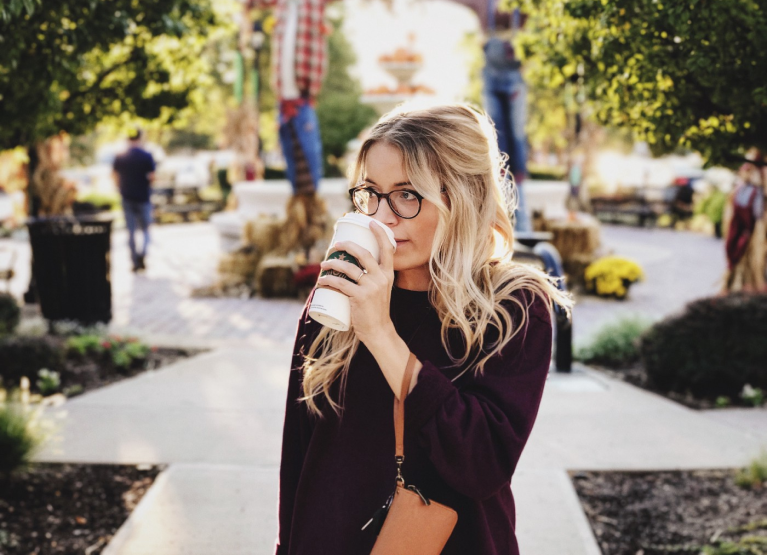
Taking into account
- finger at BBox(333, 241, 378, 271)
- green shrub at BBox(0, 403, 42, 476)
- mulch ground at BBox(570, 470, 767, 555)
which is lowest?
mulch ground at BBox(570, 470, 767, 555)

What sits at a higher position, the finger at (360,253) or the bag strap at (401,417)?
the finger at (360,253)

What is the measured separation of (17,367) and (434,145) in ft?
17.0

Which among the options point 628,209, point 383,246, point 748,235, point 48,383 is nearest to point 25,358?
point 48,383

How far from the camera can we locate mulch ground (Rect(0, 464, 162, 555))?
11.3ft

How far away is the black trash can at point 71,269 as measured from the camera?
7426 mm

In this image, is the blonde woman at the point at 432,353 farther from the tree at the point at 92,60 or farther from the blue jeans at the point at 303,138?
the blue jeans at the point at 303,138

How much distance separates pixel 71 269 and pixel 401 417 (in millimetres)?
6642

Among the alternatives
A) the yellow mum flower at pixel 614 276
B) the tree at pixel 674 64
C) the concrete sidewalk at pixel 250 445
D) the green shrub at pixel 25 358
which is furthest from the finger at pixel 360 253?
the yellow mum flower at pixel 614 276

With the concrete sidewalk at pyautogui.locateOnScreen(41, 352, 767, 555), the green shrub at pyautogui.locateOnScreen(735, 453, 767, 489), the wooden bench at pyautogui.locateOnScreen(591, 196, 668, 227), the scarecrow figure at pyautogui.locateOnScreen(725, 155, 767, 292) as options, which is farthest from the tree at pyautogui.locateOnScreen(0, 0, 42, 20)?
the wooden bench at pyautogui.locateOnScreen(591, 196, 668, 227)

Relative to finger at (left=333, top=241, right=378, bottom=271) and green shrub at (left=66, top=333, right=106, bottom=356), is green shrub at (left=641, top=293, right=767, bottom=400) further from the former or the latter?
finger at (left=333, top=241, right=378, bottom=271)

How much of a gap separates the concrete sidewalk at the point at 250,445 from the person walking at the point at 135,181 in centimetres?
593

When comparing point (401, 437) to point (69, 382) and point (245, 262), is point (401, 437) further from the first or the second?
point (245, 262)

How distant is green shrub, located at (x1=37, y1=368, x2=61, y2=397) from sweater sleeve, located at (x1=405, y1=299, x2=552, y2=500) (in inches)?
186

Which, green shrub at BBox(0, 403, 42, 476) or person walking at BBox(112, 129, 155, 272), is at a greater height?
person walking at BBox(112, 129, 155, 272)
